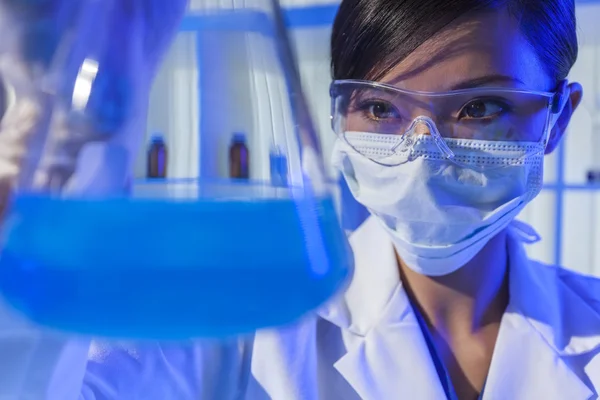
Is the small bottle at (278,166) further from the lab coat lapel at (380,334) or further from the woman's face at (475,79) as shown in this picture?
the lab coat lapel at (380,334)

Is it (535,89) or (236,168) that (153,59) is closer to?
(236,168)

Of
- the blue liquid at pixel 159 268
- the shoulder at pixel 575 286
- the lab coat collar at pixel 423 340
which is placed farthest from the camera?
the shoulder at pixel 575 286

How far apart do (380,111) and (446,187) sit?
0.14 m

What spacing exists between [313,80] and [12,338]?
65 centimetres

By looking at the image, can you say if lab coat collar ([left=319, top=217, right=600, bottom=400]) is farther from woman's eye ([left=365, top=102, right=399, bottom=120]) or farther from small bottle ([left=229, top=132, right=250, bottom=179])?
small bottle ([left=229, top=132, right=250, bottom=179])

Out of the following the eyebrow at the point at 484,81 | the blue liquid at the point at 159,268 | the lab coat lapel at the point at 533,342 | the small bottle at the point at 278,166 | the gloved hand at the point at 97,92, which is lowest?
the lab coat lapel at the point at 533,342

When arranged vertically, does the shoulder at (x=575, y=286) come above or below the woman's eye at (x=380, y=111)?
below

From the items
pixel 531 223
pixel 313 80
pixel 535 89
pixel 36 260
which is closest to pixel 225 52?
pixel 36 260

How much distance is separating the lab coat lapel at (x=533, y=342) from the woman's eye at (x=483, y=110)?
0.30 meters

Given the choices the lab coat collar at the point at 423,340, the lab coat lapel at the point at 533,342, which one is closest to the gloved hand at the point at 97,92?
the lab coat collar at the point at 423,340

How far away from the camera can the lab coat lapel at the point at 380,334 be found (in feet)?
2.52

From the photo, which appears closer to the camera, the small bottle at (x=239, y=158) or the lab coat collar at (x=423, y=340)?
the small bottle at (x=239, y=158)

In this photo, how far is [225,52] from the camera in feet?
1.07

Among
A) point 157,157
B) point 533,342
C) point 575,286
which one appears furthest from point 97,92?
point 575,286
